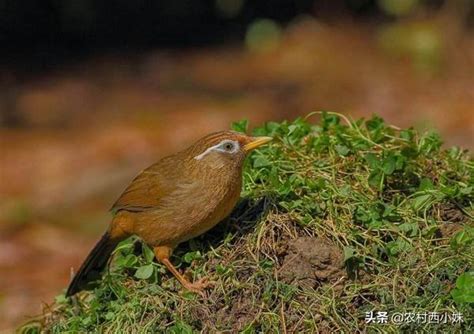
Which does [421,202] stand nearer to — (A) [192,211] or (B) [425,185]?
(B) [425,185]

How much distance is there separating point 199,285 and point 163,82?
8650mm

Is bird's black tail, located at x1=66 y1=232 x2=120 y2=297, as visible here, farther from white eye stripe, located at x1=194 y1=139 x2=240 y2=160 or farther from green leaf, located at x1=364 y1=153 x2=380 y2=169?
green leaf, located at x1=364 y1=153 x2=380 y2=169

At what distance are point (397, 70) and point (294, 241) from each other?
27.8 feet

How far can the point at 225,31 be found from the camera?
14.8 m

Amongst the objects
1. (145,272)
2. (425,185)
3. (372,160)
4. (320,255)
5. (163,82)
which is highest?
(372,160)

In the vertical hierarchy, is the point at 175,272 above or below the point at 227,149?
below

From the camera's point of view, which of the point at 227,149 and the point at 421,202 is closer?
the point at 421,202

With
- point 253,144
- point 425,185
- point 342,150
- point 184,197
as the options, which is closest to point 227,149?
point 253,144

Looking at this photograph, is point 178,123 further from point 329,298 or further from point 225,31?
point 329,298

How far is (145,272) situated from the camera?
519 cm

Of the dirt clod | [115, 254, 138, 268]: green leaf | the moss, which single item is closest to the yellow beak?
the moss

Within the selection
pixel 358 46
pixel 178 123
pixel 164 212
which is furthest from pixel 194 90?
pixel 164 212

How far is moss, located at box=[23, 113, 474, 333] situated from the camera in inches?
193

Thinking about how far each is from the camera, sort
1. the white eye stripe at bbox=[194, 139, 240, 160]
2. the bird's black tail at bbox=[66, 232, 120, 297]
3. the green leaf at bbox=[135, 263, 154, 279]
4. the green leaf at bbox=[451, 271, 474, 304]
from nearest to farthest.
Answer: the green leaf at bbox=[451, 271, 474, 304] → the green leaf at bbox=[135, 263, 154, 279] → the white eye stripe at bbox=[194, 139, 240, 160] → the bird's black tail at bbox=[66, 232, 120, 297]
